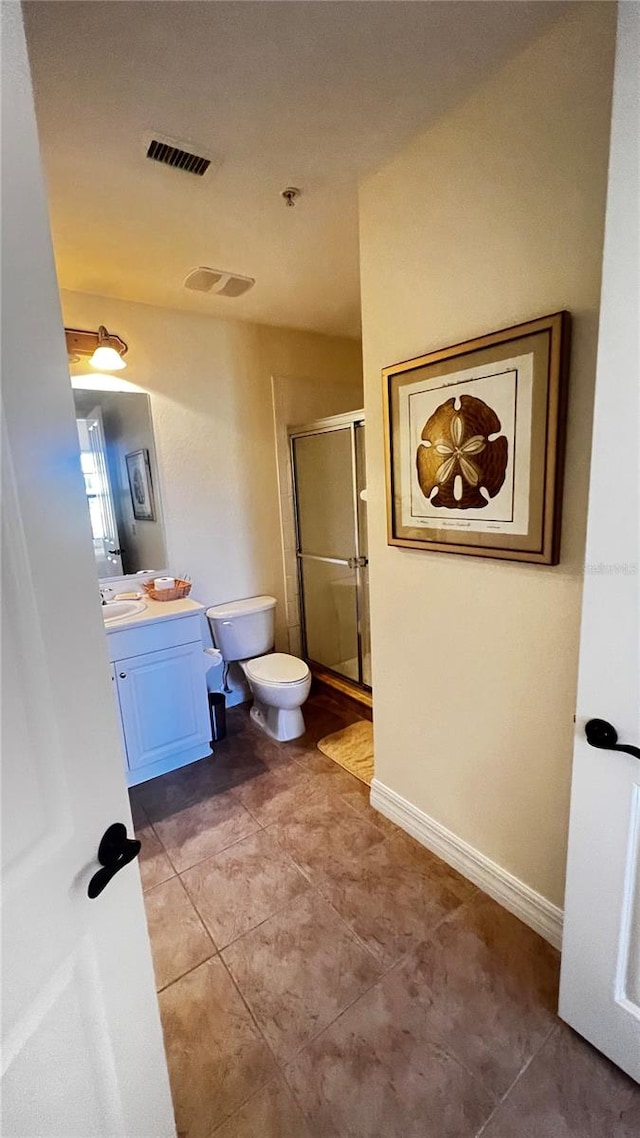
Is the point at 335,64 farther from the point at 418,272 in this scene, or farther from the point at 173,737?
the point at 173,737

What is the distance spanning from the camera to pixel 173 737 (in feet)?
7.73

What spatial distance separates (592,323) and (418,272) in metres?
0.61

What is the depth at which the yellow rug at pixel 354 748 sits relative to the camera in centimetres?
233

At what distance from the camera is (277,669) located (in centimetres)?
261

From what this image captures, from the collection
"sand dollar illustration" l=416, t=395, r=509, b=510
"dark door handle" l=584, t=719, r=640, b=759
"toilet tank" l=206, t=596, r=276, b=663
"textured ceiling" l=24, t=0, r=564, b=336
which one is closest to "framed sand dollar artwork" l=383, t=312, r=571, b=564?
"sand dollar illustration" l=416, t=395, r=509, b=510

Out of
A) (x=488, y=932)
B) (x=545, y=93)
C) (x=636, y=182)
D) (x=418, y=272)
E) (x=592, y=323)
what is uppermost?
(x=545, y=93)

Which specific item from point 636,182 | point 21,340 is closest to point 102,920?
point 21,340

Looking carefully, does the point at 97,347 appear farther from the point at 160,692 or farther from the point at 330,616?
the point at 330,616

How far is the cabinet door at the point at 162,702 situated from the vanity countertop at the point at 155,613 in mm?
162

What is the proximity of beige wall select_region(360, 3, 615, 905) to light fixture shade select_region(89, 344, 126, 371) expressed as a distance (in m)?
1.30

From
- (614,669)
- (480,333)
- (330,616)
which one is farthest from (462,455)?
(330,616)

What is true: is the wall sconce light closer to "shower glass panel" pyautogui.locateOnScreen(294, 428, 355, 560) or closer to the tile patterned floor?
"shower glass panel" pyautogui.locateOnScreen(294, 428, 355, 560)

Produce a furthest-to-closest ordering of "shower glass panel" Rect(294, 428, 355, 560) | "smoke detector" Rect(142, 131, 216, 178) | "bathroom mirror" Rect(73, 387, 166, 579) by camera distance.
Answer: "shower glass panel" Rect(294, 428, 355, 560) → "bathroom mirror" Rect(73, 387, 166, 579) → "smoke detector" Rect(142, 131, 216, 178)

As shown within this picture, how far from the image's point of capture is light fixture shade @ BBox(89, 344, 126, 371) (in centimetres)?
224
